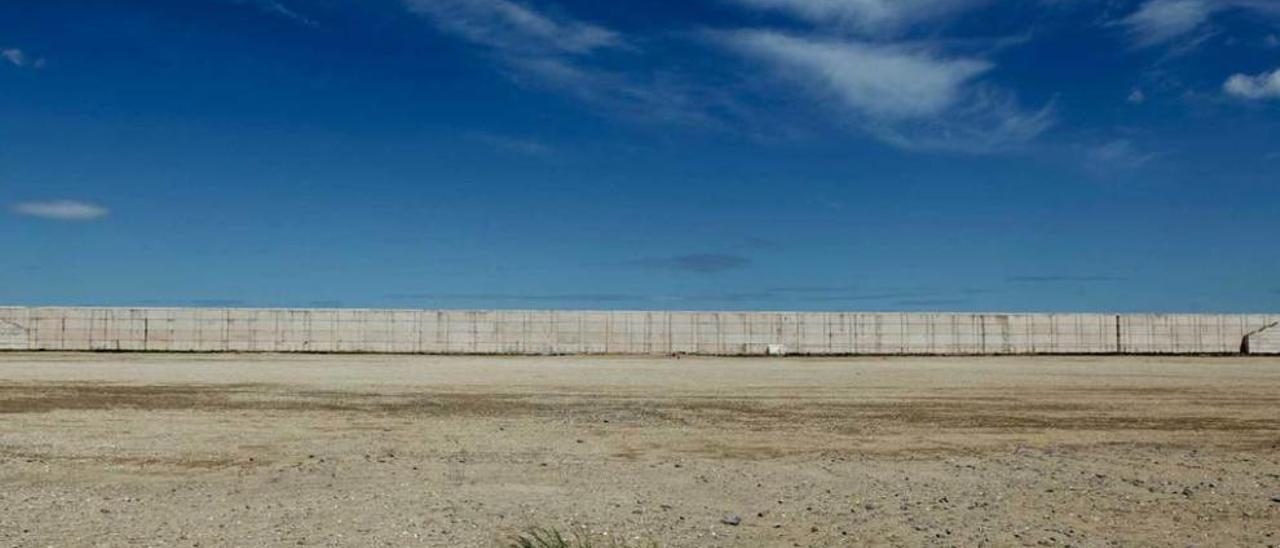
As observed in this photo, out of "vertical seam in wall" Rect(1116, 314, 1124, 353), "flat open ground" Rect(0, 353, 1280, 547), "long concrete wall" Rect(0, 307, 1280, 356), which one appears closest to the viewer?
"flat open ground" Rect(0, 353, 1280, 547)

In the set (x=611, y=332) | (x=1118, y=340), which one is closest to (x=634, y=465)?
(x=611, y=332)

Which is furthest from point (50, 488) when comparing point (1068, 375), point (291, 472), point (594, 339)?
point (594, 339)

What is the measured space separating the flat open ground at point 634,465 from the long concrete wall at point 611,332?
2676 centimetres

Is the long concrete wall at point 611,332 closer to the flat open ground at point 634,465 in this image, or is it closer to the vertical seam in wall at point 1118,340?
the vertical seam in wall at point 1118,340

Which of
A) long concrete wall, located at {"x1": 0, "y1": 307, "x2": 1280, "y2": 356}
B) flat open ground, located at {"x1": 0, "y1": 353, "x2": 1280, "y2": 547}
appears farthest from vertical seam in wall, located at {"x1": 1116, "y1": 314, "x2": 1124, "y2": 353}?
flat open ground, located at {"x1": 0, "y1": 353, "x2": 1280, "y2": 547}

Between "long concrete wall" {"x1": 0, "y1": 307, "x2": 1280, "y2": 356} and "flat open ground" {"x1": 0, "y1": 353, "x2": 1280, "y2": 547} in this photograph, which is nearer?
"flat open ground" {"x1": 0, "y1": 353, "x2": 1280, "y2": 547}

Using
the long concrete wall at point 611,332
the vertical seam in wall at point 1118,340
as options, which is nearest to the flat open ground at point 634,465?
the long concrete wall at point 611,332

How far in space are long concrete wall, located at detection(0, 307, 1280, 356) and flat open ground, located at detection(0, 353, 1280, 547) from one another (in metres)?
26.8

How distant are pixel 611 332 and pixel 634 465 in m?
41.0

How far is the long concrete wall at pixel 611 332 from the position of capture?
167 ft

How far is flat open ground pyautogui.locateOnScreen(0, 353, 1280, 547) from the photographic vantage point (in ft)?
28.9

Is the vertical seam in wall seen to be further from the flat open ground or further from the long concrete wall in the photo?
the flat open ground

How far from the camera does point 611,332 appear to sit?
53.2 metres

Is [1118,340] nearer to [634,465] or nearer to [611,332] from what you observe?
[611,332]
